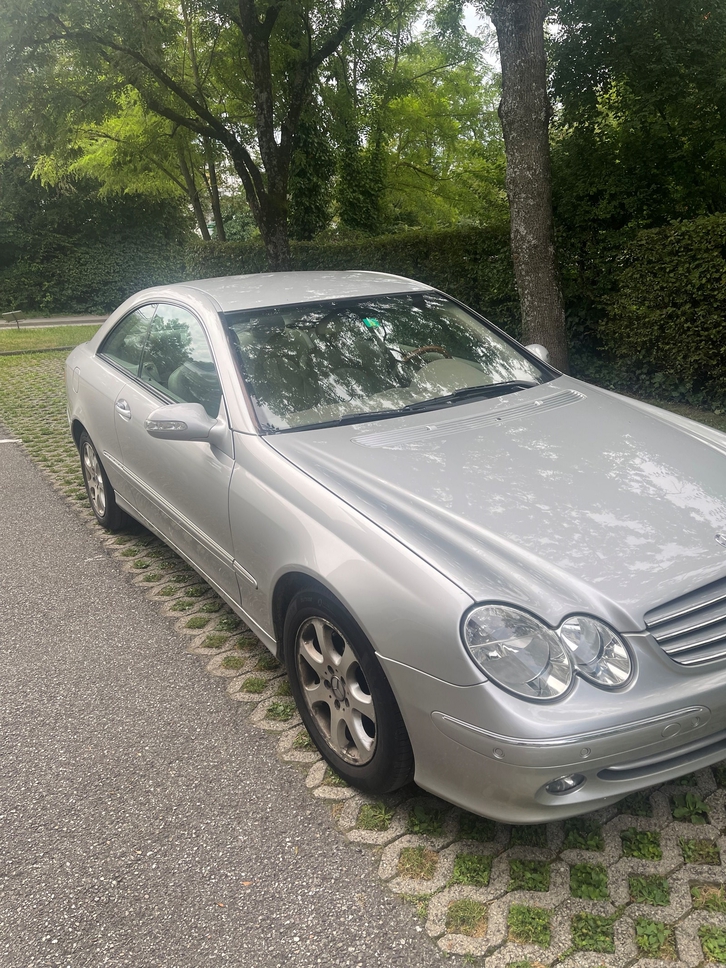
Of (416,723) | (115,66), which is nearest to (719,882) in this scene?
(416,723)

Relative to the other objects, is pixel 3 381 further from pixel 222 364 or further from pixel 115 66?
pixel 222 364

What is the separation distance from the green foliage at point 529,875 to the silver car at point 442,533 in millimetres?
265

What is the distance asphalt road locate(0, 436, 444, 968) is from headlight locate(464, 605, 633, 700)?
0.75 meters

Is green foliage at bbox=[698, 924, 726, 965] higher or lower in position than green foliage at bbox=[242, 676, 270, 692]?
higher

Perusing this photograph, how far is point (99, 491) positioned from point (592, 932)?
13.7ft

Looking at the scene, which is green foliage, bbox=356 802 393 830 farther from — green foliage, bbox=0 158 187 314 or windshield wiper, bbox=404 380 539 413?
green foliage, bbox=0 158 187 314

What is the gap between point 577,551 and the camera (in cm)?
255

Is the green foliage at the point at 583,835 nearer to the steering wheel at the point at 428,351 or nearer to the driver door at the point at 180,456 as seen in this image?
the driver door at the point at 180,456

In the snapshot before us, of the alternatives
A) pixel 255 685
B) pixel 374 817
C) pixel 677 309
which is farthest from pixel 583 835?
pixel 677 309

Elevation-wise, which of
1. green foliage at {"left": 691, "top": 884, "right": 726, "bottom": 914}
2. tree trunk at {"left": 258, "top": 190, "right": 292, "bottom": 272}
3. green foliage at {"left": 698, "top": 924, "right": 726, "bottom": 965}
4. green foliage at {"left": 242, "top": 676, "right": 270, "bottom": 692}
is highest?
tree trunk at {"left": 258, "top": 190, "right": 292, "bottom": 272}

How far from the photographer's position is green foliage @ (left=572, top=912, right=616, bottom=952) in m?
2.25

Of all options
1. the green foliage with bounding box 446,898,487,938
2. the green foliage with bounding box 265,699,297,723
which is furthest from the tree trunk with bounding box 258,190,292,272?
the green foliage with bounding box 446,898,487,938

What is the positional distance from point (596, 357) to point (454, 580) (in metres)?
7.84

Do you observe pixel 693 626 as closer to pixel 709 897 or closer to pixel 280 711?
pixel 709 897
